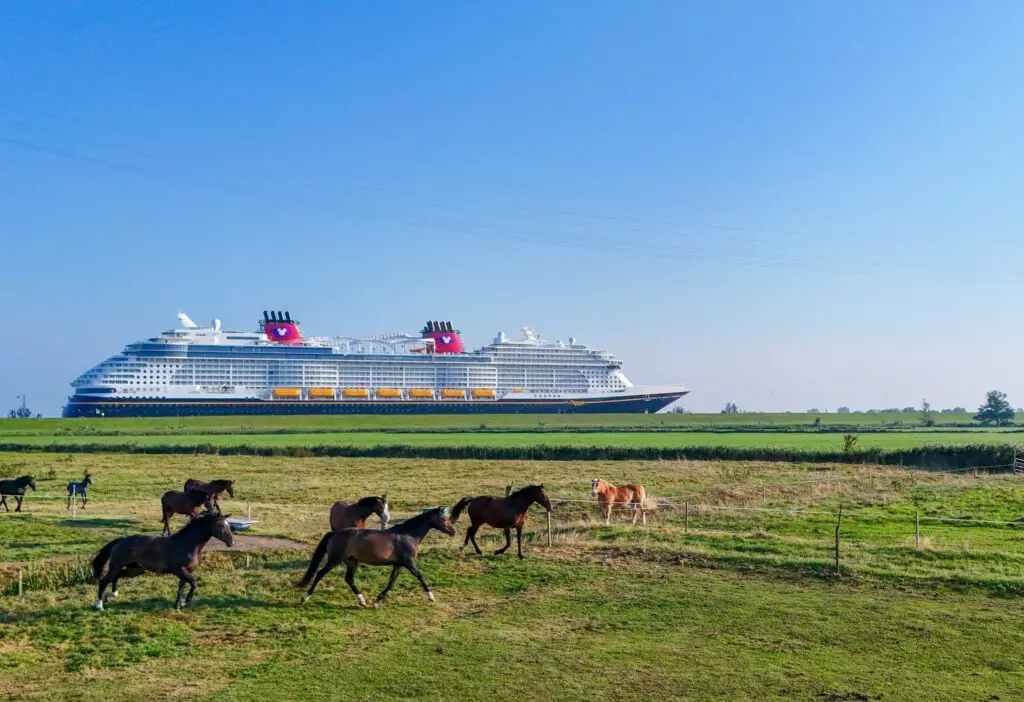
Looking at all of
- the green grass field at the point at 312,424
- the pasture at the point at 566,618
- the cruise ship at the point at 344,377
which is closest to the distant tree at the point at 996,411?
the green grass field at the point at 312,424

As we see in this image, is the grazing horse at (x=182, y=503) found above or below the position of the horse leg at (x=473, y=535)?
above

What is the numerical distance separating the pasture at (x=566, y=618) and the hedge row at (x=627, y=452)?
65.2 ft

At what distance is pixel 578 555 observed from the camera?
1453 cm

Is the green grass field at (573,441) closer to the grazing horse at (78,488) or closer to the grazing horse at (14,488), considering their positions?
the grazing horse at (78,488)

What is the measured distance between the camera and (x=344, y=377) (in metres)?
116

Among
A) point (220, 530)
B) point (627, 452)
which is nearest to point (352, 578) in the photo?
point (220, 530)

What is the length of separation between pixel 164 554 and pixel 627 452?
110ft

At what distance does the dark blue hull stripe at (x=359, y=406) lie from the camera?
101 metres

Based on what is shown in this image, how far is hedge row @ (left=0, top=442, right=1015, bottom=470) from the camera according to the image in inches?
1463

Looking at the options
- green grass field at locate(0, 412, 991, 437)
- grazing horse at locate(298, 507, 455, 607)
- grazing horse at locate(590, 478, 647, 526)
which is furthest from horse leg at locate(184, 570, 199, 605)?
green grass field at locate(0, 412, 991, 437)

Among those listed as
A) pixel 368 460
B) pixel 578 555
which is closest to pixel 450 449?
pixel 368 460

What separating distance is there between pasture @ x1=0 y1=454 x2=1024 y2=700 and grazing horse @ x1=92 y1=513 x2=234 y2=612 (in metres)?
0.42

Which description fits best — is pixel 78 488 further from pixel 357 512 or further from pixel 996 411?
pixel 996 411

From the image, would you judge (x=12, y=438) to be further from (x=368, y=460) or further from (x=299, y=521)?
(x=299, y=521)
